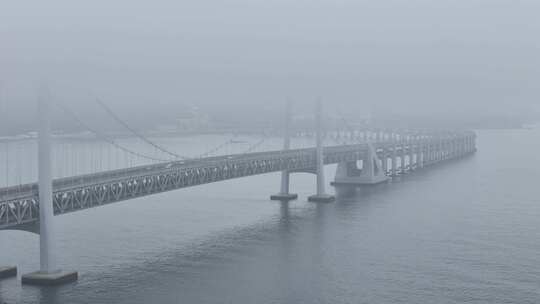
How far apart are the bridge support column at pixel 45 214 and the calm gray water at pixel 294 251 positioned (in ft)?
1.65

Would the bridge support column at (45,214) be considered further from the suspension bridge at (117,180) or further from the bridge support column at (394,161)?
the bridge support column at (394,161)

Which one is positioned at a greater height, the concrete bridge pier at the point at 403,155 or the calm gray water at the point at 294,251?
the concrete bridge pier at the point at 403,155

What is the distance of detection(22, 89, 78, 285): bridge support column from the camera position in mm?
22625

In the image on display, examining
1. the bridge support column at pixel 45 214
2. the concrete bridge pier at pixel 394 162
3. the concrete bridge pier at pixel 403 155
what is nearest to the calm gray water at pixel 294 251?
the bridge support column at pixel 45 214

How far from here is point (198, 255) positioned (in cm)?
2730

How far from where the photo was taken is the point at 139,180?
28578 millimetres

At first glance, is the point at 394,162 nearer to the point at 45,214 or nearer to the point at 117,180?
the point at 117,180

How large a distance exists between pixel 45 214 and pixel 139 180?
6189 millimetres

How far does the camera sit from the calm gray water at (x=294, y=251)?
22.5 meters

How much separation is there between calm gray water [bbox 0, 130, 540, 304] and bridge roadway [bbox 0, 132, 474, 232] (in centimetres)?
198

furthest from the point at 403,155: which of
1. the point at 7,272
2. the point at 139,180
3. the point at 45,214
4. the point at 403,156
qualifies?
the point at 45,214

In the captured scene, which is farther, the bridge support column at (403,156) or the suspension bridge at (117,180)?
the bridge support column at (403,156)

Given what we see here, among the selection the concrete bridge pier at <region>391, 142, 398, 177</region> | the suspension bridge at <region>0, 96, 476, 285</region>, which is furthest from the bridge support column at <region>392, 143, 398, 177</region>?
the suspension bridge at <region>0, 96, 476, 285</region>

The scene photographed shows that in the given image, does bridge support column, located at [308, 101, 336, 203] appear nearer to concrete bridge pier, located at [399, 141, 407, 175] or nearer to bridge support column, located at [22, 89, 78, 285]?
concrete bridge pier, located at [399, 141, 407, 175]
